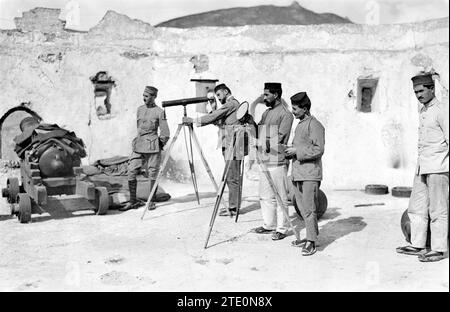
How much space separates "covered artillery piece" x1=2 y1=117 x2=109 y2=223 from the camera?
7.41 m

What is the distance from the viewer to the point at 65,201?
24.5ft

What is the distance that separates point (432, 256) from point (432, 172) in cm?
86

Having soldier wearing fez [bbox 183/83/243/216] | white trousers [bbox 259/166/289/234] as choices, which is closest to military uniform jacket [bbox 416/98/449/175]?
white trousers [bbox 259/166/289/234]

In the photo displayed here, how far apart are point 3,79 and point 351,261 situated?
8.04 metres

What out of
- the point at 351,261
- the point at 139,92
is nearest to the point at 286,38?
the point at 139,92

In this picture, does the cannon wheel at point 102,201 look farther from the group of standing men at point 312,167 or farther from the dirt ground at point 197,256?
the group of standing men at point 312,167

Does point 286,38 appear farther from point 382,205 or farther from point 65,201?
point 65,201

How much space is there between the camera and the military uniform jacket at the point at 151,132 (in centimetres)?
798

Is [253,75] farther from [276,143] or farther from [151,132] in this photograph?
[276,143]

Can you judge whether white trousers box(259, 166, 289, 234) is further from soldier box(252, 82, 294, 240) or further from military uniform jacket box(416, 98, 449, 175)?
military uniform jacket box(416, 98, 449, 175)

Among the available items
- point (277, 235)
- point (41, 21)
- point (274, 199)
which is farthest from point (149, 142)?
point (41, 21)

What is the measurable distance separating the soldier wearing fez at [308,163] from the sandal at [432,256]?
1096 millimetres

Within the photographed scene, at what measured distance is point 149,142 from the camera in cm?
798

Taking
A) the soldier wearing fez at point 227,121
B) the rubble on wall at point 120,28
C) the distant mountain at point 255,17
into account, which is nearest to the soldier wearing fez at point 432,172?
the soldier wearing fez at point 227,121
